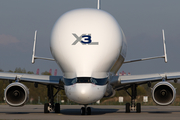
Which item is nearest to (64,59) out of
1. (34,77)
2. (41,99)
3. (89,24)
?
(89,24)

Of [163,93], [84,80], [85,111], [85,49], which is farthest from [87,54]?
[163,93]

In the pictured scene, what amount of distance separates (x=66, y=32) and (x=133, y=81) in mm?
5314

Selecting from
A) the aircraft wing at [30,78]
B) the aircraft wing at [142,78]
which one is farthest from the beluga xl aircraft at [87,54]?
the aircraft wing at [30,78]

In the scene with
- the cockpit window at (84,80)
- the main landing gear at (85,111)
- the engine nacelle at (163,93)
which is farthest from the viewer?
the engine nacelle at (163,93)

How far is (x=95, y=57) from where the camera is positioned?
1551 cm

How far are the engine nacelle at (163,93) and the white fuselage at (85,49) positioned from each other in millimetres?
2753

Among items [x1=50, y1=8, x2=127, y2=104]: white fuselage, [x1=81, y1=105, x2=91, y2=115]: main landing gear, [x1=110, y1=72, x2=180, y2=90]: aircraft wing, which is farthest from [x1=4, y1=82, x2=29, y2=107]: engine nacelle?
[x1=110, y1=72, x2=180, y2=90]: aircraft wing

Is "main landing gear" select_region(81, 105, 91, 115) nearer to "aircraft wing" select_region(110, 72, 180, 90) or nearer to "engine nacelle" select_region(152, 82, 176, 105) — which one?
"aircraft wing" select_region(110, 72, 180, 90)

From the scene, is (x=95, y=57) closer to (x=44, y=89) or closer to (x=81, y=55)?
(x=81, y=55)

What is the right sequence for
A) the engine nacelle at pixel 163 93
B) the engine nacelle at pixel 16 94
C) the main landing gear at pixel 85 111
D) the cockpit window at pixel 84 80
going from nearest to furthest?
the cockpit window at pixel 84 80, the main landing gear at pixel 85 111, the engine nacelle at pixel 163 93, the engine nacelle at pixel 16 94

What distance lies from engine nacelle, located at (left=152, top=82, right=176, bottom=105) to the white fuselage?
9.03 feet

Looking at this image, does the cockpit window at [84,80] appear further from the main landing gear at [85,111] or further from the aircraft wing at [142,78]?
the aircraft wing at [142,78]

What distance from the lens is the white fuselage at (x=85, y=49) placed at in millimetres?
15141

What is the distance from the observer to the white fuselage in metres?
15.1
